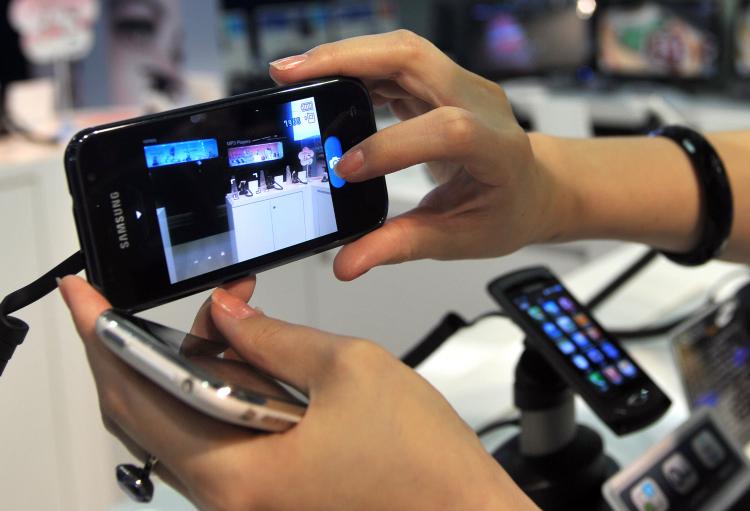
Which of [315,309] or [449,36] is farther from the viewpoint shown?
[449,36]

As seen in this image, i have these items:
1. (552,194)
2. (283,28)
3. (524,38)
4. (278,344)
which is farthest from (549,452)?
(524,38)

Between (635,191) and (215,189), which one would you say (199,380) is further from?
(635,191)

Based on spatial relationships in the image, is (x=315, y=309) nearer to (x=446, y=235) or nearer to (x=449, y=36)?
(x=446, y=235)

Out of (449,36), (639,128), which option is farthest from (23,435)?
(449,36)

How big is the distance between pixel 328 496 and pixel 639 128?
75.9 inches

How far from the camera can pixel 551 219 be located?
1.80 feet

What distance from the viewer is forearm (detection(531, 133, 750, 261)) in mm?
569

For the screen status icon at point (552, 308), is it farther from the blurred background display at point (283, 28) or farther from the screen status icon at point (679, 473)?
the blurred background display at point (283, 28)

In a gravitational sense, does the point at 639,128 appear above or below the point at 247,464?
below

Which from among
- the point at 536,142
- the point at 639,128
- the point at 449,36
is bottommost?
the point at 639,128

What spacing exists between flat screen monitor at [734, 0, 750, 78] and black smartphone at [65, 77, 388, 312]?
1807 mm

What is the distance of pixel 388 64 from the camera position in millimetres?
424

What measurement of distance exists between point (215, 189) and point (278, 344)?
0.28 feet

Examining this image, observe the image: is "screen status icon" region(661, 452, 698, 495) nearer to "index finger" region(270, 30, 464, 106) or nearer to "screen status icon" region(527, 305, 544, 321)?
"screen status icon" region(527, 305, 544, 321)
